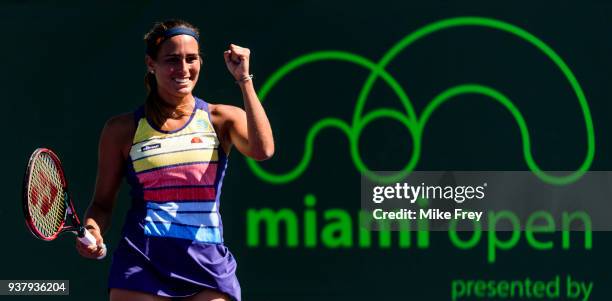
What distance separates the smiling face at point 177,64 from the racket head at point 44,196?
1.45 feet

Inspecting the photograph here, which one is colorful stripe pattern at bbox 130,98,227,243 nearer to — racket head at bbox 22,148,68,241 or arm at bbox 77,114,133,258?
arm at bbox 77,114,133,258

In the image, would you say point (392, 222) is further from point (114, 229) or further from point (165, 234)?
point (165, 234)

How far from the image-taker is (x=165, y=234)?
338cm

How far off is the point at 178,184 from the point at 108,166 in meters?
0.25

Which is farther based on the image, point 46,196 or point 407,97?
point 407,97

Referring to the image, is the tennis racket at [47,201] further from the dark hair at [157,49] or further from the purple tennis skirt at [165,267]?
the dark hair at [157,49]

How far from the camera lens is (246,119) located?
343 cm

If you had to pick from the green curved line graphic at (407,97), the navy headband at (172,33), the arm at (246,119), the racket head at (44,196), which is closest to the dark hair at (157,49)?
the navy headband at (172,33)

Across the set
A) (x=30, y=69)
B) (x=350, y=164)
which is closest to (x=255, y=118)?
(x=350, y=164)

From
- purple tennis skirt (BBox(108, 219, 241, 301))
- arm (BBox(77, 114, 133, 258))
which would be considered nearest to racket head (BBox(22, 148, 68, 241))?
arm (BBox(77, 114, 133, 258))

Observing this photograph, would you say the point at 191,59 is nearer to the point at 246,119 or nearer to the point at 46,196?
the point at 246,119

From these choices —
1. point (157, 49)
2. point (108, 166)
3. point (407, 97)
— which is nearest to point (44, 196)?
point (108, 166)

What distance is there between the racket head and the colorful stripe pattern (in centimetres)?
29

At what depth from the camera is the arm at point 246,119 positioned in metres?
3.30
